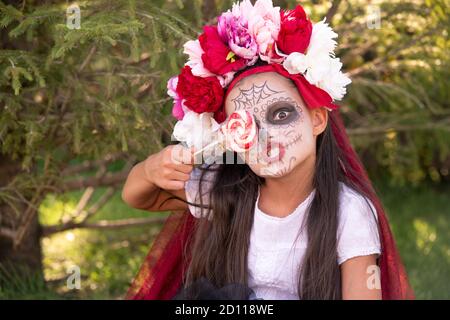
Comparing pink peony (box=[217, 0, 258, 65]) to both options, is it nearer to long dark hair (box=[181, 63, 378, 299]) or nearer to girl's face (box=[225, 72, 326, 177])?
girl's face (box=[225, 72, 326, 177])

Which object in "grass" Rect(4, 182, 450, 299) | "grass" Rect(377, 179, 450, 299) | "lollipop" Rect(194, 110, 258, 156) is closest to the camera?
"lollipop" Rect(194, 110, 258, 156)

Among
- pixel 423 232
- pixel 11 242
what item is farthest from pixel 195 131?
pixel 423 232

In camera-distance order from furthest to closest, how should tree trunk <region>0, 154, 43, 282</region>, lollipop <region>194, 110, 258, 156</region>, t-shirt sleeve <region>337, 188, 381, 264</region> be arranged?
1. tree trunk <region>0, 154, 43, 282</region>
2. t-shirt sleeve <region>337, 188, 381, 264</region>
3. lollipop <region>194, 110, 258, 156</region>

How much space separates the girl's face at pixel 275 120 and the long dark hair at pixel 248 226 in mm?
157

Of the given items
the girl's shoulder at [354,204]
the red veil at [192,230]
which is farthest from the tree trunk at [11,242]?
the girl's shoulder at [354,204]

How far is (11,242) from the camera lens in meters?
3.59

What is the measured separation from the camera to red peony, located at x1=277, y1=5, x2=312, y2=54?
227 centimetres

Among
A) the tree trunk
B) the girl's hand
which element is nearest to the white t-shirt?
the girl's hand

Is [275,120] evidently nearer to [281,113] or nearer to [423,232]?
[281,113]

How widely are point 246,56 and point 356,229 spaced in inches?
23.2

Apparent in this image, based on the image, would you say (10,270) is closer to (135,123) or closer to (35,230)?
(35,230)

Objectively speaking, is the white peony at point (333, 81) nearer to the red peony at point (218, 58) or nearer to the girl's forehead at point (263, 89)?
the girl's forehead at point (263, 89)

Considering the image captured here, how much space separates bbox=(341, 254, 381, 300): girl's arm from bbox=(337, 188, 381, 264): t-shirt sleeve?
20mm
